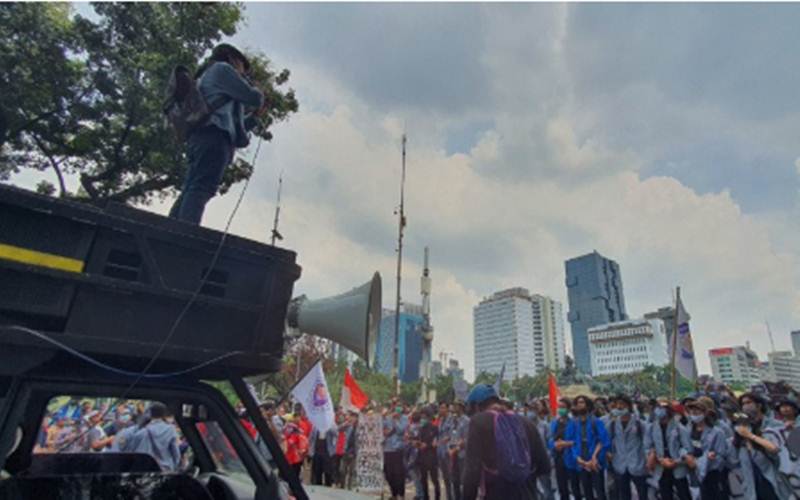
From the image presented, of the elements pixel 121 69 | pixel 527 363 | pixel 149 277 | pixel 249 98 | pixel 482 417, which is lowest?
pixel 482 417

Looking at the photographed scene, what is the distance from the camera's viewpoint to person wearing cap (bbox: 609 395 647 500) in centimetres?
829

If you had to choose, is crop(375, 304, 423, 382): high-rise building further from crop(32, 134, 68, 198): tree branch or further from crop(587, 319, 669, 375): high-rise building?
crop(587, 319, 669, 375): high-rise building

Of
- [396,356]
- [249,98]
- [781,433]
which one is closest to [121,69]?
[249,98]

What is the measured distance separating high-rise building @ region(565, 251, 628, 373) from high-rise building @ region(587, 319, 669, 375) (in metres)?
11.4

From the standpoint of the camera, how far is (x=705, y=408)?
7.70 metres

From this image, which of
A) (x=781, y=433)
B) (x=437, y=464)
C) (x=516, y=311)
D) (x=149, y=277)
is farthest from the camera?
(x=516, y=311)

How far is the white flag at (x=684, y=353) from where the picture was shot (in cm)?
1247

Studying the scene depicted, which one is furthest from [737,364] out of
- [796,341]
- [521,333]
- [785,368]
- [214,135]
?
[214,135]

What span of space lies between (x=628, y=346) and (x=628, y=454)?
142m

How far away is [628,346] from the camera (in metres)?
136


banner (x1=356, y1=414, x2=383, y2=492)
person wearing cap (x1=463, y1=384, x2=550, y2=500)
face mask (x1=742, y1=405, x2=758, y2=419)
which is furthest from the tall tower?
person wearing cap (x1=463, y1=384, x2=550, y2=500)

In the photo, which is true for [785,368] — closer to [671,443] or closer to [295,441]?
[671,443]

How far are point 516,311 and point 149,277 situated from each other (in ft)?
474

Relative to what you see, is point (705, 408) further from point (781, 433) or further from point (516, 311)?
point (516, 311)
